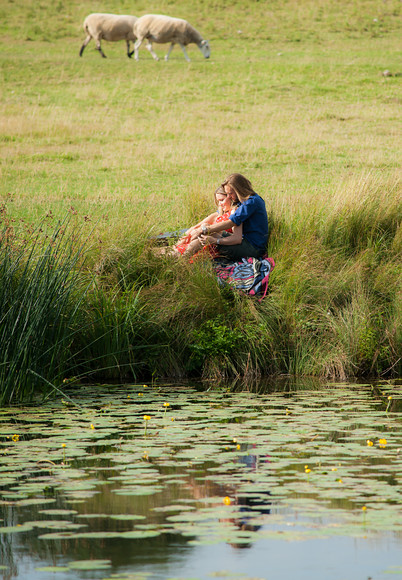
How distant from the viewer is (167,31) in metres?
35.0

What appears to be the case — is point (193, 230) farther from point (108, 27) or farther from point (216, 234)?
point (108, 27)

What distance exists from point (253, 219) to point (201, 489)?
532 cm

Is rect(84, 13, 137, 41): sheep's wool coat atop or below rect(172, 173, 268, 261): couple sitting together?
atop

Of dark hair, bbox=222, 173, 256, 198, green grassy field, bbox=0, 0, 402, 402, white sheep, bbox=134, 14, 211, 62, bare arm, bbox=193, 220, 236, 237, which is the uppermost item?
white sheep, bbox=134, 14, 211, 62

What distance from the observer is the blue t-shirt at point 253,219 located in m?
10.1

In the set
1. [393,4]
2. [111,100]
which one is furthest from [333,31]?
[111,100]

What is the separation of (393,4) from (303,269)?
3654 cm

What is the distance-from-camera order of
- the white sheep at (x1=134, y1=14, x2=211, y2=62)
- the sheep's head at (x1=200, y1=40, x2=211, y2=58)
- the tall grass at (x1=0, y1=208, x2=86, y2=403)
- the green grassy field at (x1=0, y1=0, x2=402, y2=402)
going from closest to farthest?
the tall grass at (x1=0, y1=208, x2=86, y2=403)
the green grassy field at (x1=0, y1=0, x2=402, y2=402)
the sheep's head at (x1=200, y1=40, x2=211, y2=58)
the white sheep at (x1=134, y1=14, x2=211, y2=62)

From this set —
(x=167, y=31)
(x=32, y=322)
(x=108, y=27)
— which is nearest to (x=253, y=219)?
(x=32, y=322)

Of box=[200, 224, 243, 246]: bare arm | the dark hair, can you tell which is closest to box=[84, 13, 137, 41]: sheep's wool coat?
the dark hair

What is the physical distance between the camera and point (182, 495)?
5223 mm

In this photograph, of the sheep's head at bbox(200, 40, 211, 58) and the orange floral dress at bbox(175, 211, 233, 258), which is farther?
the sheep's head at bbox(200, 40, 211, 58)

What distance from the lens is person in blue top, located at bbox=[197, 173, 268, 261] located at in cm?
1011

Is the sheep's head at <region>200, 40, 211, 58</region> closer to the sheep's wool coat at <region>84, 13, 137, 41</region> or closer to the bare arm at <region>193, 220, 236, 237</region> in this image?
the sheep's wool coat at <region>84, 13, 137, 41</region>
